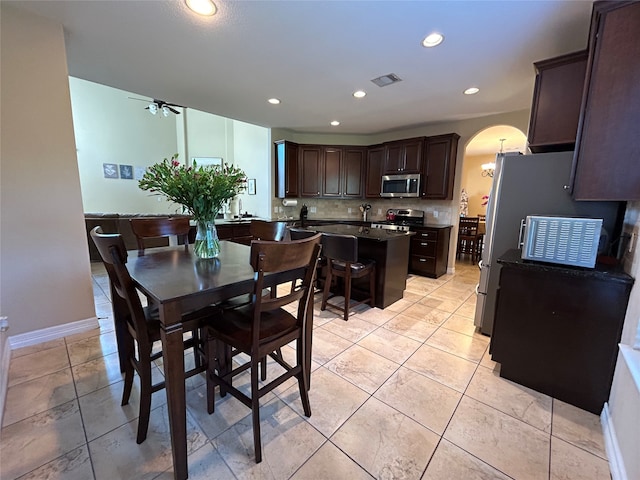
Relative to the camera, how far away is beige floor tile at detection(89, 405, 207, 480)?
119 cm

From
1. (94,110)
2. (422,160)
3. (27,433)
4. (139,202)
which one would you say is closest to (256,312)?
(27,433)

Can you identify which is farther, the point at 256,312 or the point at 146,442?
the point at 146,442

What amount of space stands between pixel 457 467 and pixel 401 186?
4150 millimetres

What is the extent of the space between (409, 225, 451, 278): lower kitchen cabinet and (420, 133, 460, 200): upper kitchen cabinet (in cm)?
61

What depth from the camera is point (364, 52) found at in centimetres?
228

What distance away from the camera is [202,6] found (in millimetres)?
1765

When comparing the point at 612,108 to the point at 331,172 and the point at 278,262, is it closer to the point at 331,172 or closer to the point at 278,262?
the point at 278,262

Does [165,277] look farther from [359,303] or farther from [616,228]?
[616,228]

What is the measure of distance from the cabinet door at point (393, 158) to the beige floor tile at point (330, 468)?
4.39 metres

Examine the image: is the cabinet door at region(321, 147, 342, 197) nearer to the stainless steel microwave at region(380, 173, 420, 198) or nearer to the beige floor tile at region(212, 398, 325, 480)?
A: the stainless steel microwave at region(380, 173, 420, 198)

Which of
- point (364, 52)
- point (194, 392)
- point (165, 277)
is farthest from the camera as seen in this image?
point (364, 52)

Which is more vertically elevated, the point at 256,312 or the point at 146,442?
the point at 256,312

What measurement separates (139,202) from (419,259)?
7272 millimetres

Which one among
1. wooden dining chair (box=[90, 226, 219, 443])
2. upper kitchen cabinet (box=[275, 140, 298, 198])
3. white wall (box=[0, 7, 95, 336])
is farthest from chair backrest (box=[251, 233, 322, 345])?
upper kitchen cabinet (box=[275, 140, 298, 198])
